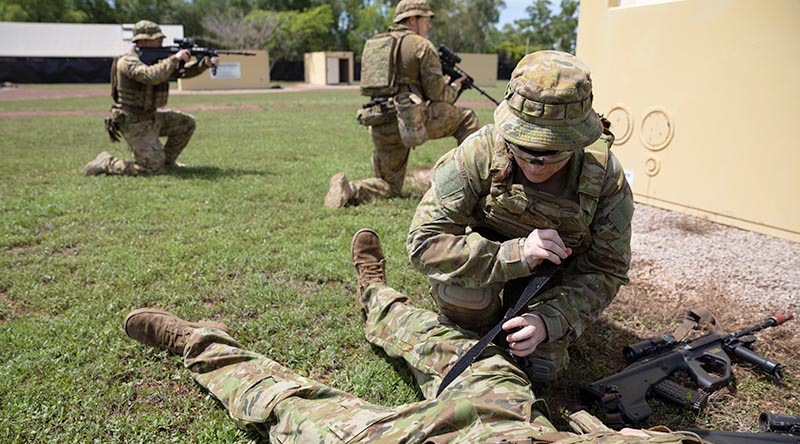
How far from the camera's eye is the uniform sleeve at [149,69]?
22.1 ft

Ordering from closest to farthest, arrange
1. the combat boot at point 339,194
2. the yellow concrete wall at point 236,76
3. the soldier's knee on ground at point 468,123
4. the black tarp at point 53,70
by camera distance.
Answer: the combat boot at point 339,194 → the soldier's knee on ground at point 468,123 → the yellow concrete wall at point 236,76 → the black tarp at point 53,70

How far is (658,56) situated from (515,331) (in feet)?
13.5

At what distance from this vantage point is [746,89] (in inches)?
188

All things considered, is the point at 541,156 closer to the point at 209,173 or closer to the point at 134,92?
the point at 209,173

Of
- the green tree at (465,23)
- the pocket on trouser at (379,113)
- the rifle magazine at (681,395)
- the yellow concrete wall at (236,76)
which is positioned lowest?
the rifle magazine at (681,395)

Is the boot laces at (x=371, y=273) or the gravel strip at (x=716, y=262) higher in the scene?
the boot laces at (x=371, y=273)

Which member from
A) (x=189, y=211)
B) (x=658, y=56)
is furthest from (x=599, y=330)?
(x=189, y=211)

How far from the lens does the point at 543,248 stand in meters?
2.26

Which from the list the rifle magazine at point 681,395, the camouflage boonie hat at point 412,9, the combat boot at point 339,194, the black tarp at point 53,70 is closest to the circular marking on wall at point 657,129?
the camouflage boonie hat at point 412,9

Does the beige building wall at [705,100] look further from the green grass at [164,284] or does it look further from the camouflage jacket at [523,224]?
the camouflage jacket at [523,224]

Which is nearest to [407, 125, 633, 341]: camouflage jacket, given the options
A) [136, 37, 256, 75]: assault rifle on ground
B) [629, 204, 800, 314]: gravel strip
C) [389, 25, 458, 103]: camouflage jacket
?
[629, 204, 800, 314]: gravel strip

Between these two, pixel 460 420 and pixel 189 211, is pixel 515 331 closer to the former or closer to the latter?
pixel 460 420

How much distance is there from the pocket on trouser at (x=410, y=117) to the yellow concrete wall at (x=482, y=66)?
122ft

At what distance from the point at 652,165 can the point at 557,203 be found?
376 cm
